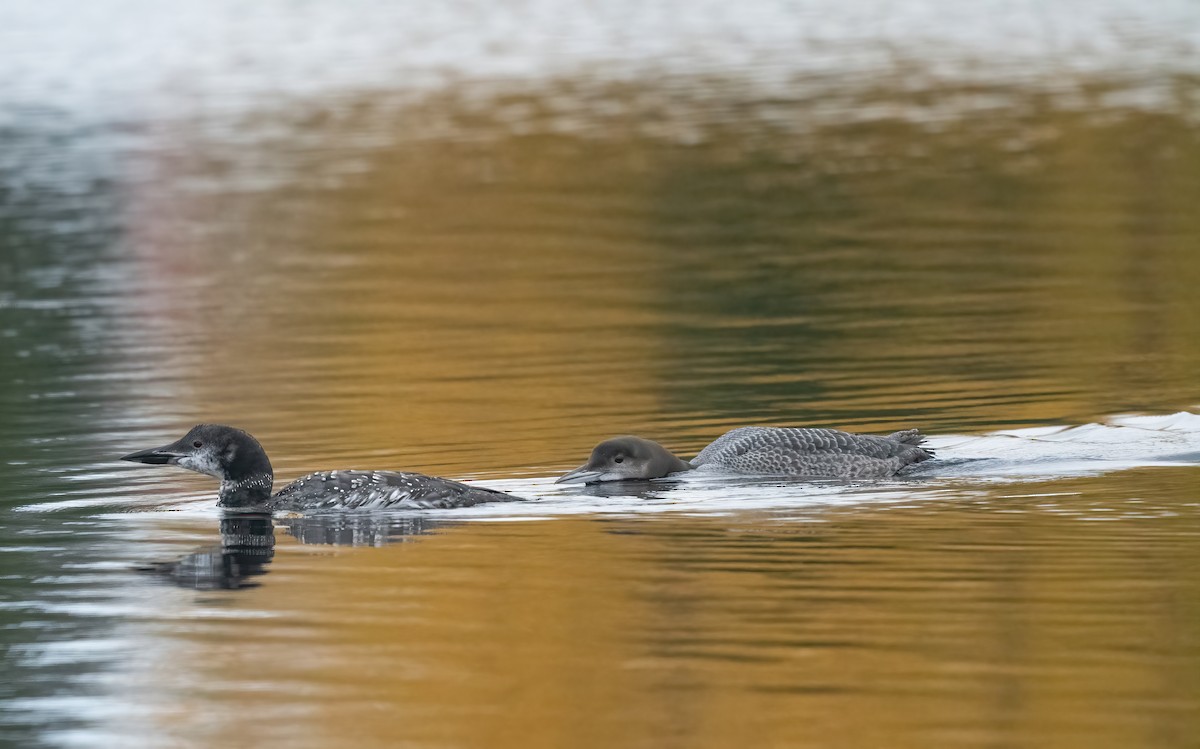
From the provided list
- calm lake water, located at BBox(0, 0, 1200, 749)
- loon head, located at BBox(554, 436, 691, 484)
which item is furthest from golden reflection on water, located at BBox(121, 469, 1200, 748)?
loon head, located at BBox(554, 436, 691, 484)

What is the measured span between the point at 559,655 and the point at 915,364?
835cm

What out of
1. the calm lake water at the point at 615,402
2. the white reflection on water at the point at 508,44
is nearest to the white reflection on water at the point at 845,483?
the calm lake water at the point at 615,402

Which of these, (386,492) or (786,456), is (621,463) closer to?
(786,456)

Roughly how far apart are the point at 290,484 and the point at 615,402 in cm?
350

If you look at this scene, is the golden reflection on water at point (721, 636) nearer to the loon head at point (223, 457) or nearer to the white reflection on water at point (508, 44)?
the loon head at point (223, 457)

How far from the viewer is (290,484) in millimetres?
12945

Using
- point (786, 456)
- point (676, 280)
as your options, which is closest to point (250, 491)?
point (786, 456)

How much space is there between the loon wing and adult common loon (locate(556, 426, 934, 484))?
757 mm

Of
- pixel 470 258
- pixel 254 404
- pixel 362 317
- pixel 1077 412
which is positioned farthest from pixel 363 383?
pixel 470 258

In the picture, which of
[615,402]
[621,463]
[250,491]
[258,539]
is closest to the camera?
[258,539]

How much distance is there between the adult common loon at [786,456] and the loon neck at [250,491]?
169cm

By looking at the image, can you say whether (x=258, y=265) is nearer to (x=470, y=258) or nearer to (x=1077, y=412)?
(x=470, y=258)

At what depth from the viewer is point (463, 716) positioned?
8.20 m

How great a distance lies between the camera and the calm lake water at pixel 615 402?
8578 millimetres
